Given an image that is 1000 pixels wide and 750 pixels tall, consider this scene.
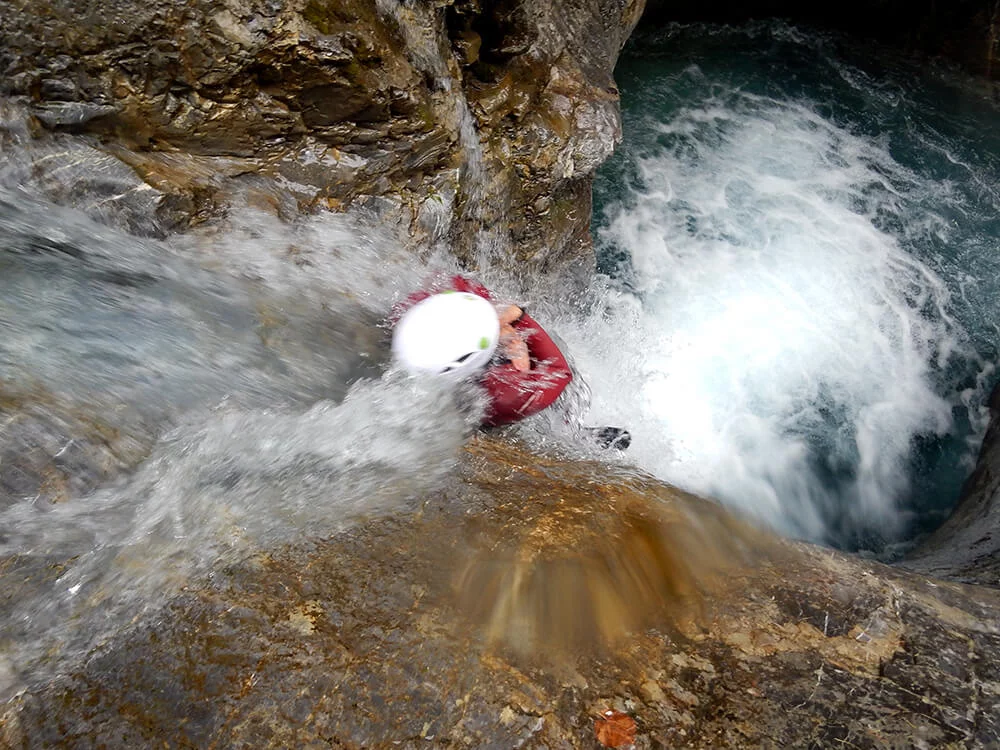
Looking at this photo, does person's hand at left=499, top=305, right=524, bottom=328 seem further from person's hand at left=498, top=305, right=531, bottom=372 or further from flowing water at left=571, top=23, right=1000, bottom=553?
flowing water at left=571, top=23, right=1000, bottom=553

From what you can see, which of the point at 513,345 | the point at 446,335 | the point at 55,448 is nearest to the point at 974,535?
the point at 513,345

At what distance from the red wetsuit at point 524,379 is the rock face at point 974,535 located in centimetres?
182

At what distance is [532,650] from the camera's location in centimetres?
184

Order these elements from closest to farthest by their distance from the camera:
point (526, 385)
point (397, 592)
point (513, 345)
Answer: point (397, 592) → point (526, 385) → point (513, 345)

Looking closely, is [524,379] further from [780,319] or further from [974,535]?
[780,319]

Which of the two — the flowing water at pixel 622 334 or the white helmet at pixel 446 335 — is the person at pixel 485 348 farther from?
the flowing water at pixel 622 334

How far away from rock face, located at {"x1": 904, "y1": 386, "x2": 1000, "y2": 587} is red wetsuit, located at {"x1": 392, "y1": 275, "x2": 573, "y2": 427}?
182cm

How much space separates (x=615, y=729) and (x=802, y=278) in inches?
176

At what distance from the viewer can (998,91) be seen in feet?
21.1

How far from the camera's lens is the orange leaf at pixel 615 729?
1.67 meters

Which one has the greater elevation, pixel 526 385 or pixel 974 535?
pixel 974 535

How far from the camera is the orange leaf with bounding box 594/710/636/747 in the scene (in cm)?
167

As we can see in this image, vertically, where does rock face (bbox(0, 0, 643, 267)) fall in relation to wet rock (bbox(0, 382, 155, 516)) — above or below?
above

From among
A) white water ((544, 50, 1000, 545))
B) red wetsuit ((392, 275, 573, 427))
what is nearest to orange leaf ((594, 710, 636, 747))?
red wetsuit ((392, 275, 573, 427))
